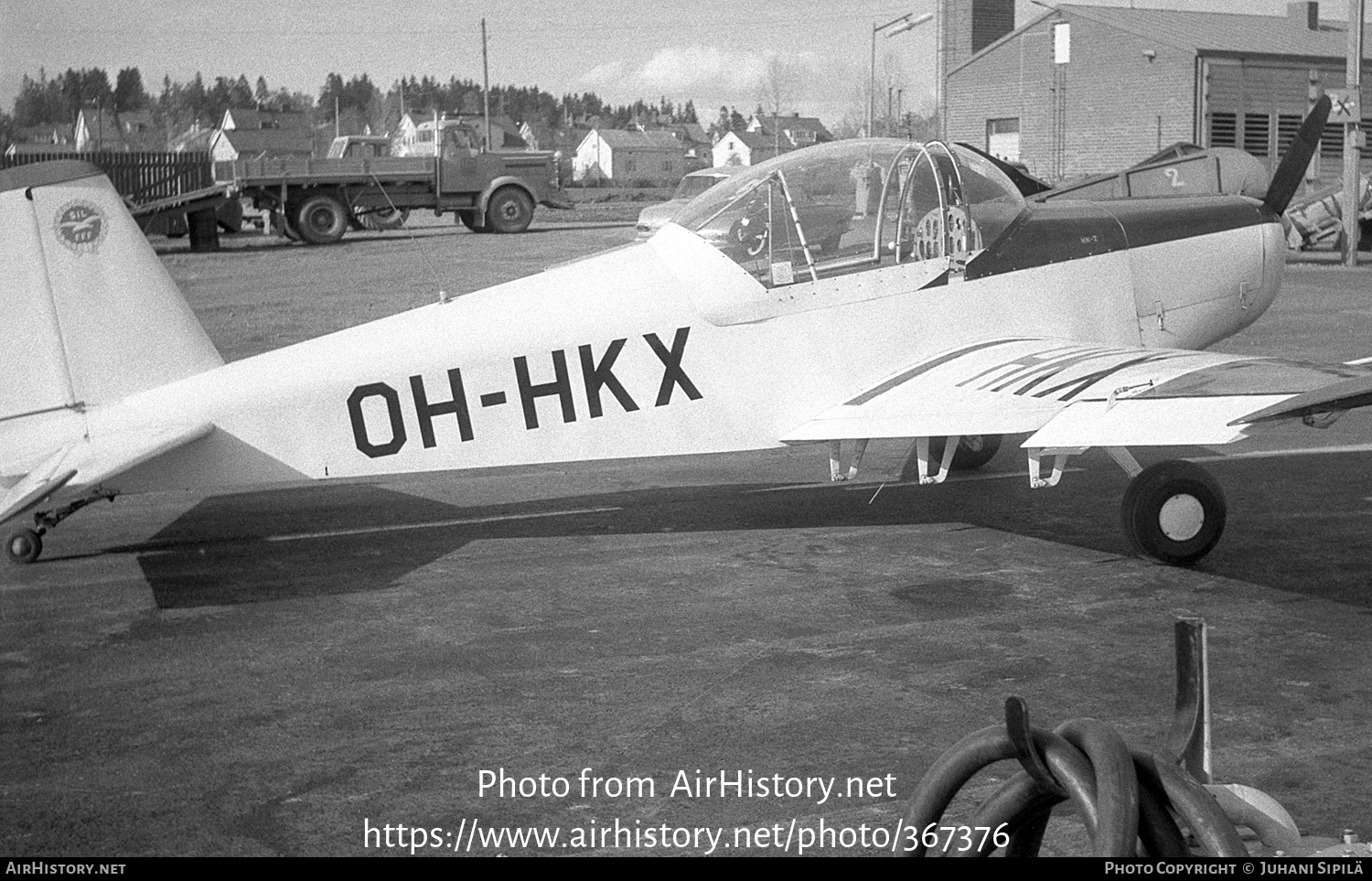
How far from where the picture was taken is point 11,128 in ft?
22.4

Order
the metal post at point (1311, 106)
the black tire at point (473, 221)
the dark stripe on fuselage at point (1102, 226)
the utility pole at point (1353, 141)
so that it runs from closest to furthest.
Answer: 1. the dark stripe on fuselage at point (1102, 226)
2. the utility pole at point (1353, 141)
3. the metal post at point (1311, 106)
4. the black tire at point (473, 221)

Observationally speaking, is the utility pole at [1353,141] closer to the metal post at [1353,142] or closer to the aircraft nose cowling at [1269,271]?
the metal post at [1353,142]

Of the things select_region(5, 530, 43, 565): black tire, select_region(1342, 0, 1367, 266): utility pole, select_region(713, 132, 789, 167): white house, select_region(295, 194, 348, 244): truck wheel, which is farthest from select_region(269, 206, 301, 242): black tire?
select_region(713, 132, 789, 167): white house

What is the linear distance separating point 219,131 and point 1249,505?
116 feet

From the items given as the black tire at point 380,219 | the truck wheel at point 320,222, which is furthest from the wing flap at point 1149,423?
the black tire at point 380,219

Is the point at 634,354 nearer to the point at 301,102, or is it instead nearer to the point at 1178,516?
the point at 1178,516

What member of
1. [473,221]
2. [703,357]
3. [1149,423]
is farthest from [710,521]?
[473,221]

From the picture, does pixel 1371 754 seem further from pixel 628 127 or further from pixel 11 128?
pixel 628 127

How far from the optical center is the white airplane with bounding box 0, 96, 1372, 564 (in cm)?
660

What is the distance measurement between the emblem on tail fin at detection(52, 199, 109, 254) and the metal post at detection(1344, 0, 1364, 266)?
74.5 ft

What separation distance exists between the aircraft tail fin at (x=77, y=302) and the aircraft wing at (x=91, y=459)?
0.31m

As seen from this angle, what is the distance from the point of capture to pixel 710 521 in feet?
26.0

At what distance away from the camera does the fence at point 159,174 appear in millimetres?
30922

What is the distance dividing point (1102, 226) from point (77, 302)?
5.67 m
